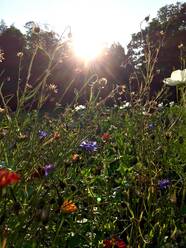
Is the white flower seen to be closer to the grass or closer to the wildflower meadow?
the wildflower meadow

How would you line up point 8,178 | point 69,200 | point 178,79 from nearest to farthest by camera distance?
point 8,178, point 69,200, point 178,79

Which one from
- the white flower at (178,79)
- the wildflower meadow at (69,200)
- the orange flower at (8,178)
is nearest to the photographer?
the orange flower at (8,178)

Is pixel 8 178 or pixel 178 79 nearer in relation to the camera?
pixel 8 178

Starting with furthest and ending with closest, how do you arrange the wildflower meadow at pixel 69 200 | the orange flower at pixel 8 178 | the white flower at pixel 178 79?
the white flower at pixel 178 79 < the wildflower meadow at pixel 69 200 < the orange flower at pixel 8 178

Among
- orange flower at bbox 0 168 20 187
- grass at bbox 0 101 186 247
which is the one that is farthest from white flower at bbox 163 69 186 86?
orange flower at bbox 0 168 20 187

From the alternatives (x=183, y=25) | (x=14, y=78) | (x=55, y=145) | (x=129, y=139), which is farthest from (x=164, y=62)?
(x=55, y=145)

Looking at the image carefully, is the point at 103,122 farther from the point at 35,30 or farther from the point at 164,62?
the point at 164,62

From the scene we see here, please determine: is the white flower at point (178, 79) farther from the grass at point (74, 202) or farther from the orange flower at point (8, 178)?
the orange flower at point (8, 178)

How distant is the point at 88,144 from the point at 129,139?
103 cm

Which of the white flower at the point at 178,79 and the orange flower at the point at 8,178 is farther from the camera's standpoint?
the white flower at the point at 178,79

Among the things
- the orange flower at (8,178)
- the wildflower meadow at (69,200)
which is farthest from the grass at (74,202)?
the orange flower at (8,178)

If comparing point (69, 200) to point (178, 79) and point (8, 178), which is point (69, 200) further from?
point (178, 79)

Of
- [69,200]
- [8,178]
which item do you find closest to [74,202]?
[69,200]

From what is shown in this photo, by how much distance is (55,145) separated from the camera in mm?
2641
